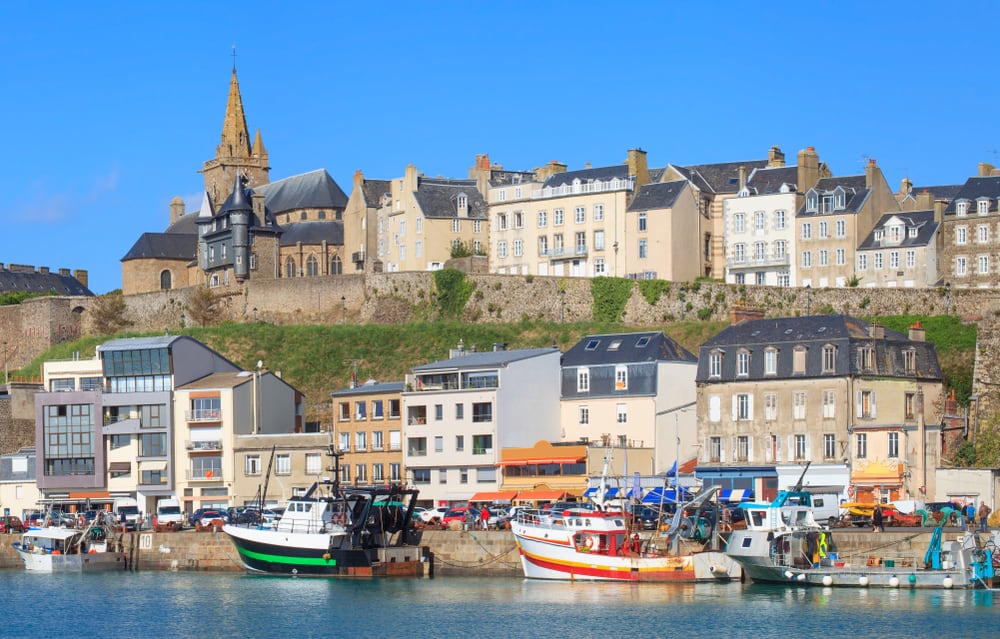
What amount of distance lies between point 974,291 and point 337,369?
3322cm

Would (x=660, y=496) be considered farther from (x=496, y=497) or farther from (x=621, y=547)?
(x=496, y=497)

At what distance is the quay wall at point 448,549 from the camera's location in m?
54.3

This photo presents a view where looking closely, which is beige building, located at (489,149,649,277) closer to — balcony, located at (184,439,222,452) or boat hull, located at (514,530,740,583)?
balcony, located at (184,439,222,452)

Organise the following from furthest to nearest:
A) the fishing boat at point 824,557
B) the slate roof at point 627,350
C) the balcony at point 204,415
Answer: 1. the balcony at point 204,415
2. the slate roof at point 627,350
3. the fishing boat at point 824,557

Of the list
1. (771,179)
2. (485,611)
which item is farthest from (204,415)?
(771,179)

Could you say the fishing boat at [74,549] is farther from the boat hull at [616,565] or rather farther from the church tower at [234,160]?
the church tower at [234,160]

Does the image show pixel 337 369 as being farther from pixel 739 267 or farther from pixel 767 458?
pixel 767 458

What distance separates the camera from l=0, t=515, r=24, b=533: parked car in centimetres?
7244

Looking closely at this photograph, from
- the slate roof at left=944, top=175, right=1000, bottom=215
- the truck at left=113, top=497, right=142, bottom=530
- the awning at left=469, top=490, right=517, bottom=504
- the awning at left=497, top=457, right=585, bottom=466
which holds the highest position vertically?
the slate roof at left=944, top=175, right=1000, bottom=215

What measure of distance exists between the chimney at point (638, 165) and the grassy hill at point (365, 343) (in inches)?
459

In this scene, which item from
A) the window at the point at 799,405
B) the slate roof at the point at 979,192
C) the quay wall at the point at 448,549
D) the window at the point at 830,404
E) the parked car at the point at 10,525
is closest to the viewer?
the quay wall at the point at 448,549

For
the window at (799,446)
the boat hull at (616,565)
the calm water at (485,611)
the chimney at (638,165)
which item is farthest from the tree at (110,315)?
the boat hull at (616,565)

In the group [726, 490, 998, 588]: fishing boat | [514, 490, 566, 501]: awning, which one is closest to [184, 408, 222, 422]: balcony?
[514, 490, 566, 501]: awning

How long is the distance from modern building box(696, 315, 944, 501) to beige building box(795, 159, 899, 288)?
65.9 ft
